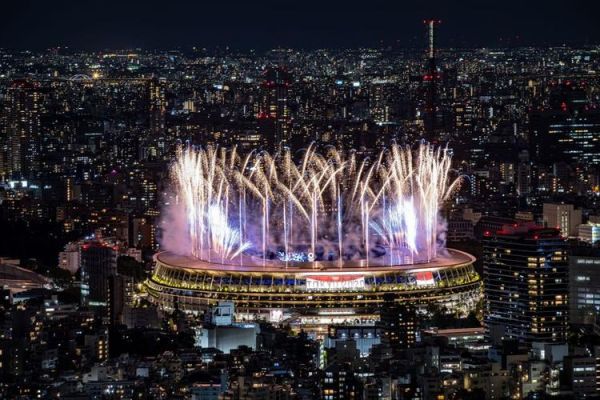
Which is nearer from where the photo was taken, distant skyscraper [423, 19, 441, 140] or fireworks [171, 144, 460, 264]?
fireworks [171, 144, 460, 264]

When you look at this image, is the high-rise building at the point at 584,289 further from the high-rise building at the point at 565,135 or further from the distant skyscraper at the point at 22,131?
the distant skyscraper at the point at 22,131

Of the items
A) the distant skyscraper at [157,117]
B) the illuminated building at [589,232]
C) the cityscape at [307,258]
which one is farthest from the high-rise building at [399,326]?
the distant skyscraper at [157,117]

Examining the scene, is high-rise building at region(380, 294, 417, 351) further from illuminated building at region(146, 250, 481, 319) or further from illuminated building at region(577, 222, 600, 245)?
illuminated building at region(577, 222, 600, 245)

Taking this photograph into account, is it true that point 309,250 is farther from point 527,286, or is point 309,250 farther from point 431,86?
point 431,86

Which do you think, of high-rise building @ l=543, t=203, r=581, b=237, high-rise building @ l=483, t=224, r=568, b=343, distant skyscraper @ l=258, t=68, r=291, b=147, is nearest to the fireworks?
high-rise building @ l=483, t=224, r=568, b=343

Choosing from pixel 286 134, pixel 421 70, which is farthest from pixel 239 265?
pixel 421 70

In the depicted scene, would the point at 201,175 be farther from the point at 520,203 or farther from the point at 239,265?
the point at 520,203
